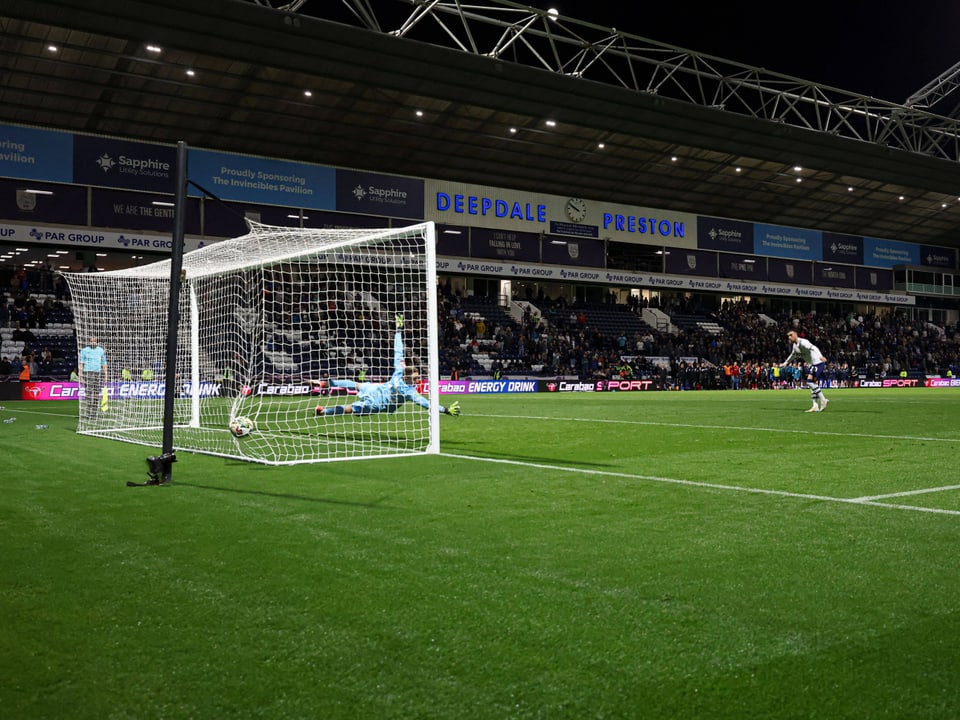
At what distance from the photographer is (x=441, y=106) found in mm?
34719

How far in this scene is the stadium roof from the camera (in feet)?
90.3

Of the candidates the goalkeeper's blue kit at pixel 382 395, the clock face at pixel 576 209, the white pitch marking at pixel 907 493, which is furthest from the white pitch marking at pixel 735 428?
the clock face at pixel 576 209

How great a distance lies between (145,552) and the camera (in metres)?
4.52

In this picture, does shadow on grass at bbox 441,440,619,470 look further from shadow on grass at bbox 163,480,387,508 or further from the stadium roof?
the stadium roof

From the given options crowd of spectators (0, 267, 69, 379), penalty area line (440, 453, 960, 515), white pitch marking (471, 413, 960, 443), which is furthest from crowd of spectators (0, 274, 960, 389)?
penalty area line (440, 453, 960, 515)

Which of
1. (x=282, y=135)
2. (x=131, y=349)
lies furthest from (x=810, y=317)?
(x=131, y=349)

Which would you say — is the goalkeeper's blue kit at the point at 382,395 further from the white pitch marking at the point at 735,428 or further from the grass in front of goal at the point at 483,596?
the grass in front of goal at the point at 483,596

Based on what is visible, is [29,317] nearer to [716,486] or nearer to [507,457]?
[507,457]

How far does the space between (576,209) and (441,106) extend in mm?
13501

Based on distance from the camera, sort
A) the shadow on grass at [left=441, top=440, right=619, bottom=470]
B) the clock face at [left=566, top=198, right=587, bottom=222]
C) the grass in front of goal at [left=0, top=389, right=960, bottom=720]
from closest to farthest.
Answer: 1. the grass in front of goal at [left=0, top=389, right=960, bottom=720]
2. the shadow on grass at [left=441, top=440, right=619, bottom=470]
3. the clock face at [left=566, top=198, right=587, bottom=222]

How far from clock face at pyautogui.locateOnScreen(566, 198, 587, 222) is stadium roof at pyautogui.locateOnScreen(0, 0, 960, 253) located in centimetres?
49

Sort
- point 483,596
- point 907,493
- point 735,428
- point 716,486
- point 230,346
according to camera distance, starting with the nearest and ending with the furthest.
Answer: point 483,596 < point 907,493 < point 716,486 < point 735,428 < point 230,346

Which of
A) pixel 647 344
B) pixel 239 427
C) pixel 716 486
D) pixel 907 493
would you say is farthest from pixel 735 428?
pixel 647 344

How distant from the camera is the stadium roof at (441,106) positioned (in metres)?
27.5
